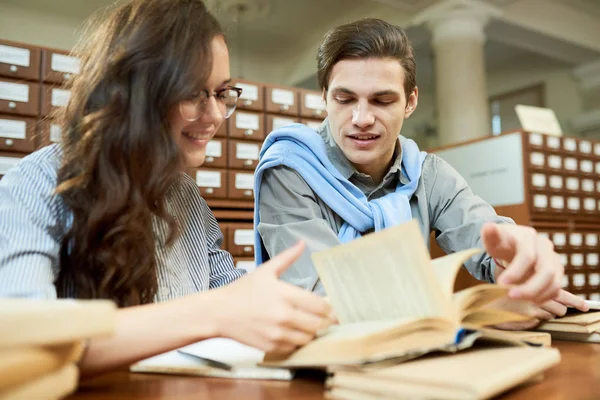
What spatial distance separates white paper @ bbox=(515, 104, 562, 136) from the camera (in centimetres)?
221

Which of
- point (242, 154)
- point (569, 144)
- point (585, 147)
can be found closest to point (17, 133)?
point (242, 154)

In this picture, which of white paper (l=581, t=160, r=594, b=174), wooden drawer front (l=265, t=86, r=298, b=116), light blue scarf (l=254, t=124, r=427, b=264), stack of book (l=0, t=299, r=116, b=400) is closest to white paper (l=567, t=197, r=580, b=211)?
white paper (l=581, t=160, r=594, b=174)

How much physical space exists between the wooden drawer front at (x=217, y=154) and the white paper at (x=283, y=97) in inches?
10.4

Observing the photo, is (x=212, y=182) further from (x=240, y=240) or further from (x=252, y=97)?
(x=252, y=97)

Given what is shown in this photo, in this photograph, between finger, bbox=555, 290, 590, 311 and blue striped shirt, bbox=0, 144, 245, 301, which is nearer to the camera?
blue striped shirt, bbox=0, 144, 245, 301

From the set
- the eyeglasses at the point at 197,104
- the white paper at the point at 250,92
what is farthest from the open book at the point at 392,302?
the white paper at the point at 250,92

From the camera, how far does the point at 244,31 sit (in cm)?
449

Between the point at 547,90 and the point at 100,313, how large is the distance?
5.66 m

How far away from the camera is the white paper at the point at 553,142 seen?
2.20 meters

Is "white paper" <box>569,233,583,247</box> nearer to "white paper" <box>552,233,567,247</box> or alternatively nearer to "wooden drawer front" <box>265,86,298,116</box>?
"white paper" <box>552,233,567,247</box>

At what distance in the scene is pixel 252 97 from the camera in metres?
1.96

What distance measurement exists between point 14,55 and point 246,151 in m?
0.77

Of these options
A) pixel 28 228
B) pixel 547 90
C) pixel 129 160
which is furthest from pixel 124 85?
pixel 547 90

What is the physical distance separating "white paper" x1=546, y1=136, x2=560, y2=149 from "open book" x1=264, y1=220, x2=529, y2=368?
194cm
